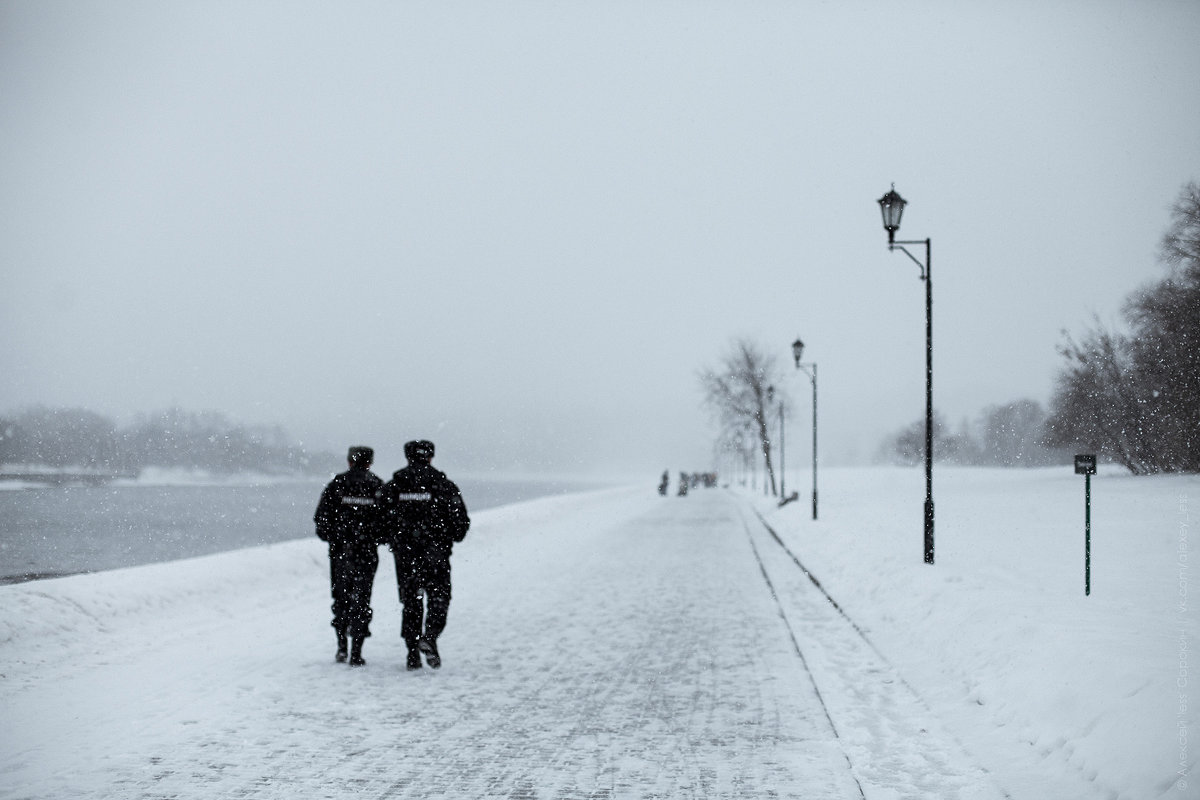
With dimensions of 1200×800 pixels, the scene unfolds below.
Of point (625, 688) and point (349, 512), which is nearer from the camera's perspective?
point (625, 688)

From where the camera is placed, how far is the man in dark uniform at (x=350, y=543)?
26.7 feet

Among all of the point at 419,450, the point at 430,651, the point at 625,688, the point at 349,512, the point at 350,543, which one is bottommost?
the point at 625,688

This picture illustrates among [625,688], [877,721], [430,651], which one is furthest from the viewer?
[430,651]

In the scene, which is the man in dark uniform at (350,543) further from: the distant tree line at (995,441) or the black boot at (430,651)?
the distant tree line at (995,441)

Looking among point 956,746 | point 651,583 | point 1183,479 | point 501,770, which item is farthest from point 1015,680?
point 1183,479

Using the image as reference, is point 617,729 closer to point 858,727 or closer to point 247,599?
point 858,727

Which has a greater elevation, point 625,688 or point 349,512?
point 349,512

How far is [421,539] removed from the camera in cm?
796

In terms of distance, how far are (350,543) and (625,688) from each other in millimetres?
2866

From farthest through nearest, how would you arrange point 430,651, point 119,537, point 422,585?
point 119,537 < point 422,585 < point 430,651

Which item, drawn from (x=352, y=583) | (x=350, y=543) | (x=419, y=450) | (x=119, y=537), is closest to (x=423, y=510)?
(x=419, y=450)

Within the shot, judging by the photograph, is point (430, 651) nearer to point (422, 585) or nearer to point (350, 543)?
point (422, 585)

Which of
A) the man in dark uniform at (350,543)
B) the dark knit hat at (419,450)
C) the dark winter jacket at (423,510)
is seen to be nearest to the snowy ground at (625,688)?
the man in dark uniform at (350,543)

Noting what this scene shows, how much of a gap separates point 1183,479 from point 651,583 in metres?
24.3
